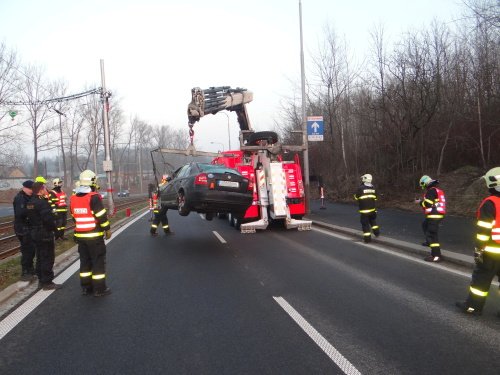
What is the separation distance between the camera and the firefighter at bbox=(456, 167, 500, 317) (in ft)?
16.3

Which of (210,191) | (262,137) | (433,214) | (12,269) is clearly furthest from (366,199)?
(12,269)

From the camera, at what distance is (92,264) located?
21.2ft

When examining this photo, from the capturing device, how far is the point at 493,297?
234 inches

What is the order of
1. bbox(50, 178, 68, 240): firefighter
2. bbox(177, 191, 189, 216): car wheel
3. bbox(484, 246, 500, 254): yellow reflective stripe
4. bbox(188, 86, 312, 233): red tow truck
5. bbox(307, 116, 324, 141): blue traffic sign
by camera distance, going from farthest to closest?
bbox(307, 116, 324, 141): blue traffic sign < bbox(188, 86, 312, 233): red tow truck < bbox(50, 178, 68, 240): firefighter < bbox(177, 191, 189, 216): car wheel < bbox(484, 246, 500, 254): yellow reflective stripe

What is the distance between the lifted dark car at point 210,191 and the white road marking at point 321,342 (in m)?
4.72

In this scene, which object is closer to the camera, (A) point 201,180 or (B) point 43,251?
(B) point 43,251

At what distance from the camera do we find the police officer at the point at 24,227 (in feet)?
22.9

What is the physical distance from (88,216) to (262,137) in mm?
8780

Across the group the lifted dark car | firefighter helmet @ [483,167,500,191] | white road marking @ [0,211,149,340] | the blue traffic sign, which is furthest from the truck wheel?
firefighter helmet @ [483,167,500,191]

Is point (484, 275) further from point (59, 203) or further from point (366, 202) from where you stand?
point (59, 203)

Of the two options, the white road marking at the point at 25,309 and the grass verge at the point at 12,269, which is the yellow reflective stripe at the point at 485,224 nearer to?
the white road marking at the point at 25,309

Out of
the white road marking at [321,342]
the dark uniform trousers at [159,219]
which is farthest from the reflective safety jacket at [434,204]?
the dark uniform trousers at [159,219]

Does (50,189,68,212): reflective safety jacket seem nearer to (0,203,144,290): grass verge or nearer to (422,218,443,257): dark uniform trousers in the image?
(0,203,144,290): grass verge

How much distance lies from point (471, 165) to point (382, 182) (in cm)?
437
